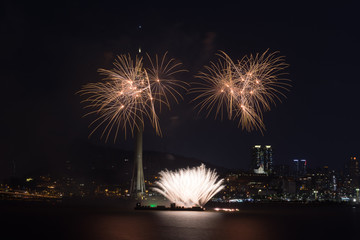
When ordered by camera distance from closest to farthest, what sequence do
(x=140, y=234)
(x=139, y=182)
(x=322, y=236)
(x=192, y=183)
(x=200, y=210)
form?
(x=140, y=234) → (x=322, y=236) → (x=192, y=183) → (x=200, y=210) → (x=139, y=182)

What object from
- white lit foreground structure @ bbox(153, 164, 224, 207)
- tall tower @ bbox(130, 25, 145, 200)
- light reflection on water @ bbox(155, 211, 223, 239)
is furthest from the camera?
tall tower @ bbox(130, 25, 145, 200)

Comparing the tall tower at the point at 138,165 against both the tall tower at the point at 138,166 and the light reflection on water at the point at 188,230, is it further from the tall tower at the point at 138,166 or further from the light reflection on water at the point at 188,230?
the light reflection on water at the point at 188,230

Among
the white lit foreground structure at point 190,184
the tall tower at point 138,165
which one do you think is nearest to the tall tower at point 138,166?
the tall tower at point 138,165

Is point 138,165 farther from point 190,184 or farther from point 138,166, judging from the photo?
point 190,184

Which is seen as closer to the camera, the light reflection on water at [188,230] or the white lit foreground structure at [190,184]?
the light reflection on water at [188,230]

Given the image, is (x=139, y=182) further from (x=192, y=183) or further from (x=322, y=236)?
(x=322, y=236)

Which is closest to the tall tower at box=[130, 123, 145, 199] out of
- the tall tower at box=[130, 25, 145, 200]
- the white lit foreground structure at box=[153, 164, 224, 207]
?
the tall tower at box=[130, 25, 145, 200]

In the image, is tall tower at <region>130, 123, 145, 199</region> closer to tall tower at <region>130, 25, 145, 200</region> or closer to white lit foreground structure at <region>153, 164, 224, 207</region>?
tall tower at <region>130, 25, 145, 200</region>

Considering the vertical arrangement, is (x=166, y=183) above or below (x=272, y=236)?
above

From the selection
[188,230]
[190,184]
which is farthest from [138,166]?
[188,230]

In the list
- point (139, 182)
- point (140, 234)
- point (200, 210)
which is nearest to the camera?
point (140, 234)

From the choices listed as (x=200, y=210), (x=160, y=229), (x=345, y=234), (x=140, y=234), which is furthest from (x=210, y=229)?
(x=200, y=210)
